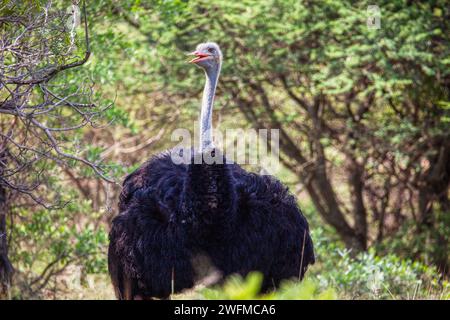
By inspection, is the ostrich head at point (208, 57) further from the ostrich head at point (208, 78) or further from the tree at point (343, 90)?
the tree at point (343, 90)

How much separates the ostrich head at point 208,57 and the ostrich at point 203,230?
1.01 ft

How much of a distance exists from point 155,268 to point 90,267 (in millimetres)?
2782

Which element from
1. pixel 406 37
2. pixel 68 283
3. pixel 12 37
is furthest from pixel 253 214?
pixel 406 37

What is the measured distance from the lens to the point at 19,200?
7.54 meters

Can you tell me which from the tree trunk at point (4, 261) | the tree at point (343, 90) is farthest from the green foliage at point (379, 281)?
the tree trunk at point (4, 261)

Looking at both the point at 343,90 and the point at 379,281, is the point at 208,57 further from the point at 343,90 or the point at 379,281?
the point at 343,90

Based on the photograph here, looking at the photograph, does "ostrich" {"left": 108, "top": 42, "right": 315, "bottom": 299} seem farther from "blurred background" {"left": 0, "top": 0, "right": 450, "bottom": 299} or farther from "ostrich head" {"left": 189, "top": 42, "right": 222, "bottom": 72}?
"blurred background" {"left": 0, "top": 0, "right": 450, "bottom": 299}

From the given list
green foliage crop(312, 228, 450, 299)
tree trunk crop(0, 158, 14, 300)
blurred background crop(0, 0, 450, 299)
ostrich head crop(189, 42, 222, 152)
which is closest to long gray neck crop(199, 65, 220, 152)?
ostrich head crop(189, 42, 222, 152)

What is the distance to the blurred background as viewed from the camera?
7.89m

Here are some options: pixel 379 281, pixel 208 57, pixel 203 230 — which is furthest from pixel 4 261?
pixel 379 281

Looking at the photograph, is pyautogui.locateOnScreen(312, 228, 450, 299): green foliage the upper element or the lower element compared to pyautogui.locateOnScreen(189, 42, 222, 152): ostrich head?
lower

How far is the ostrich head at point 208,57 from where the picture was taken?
630cm

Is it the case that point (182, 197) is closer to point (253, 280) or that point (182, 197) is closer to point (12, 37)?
point (12, 37)

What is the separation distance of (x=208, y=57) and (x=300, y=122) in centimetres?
579
